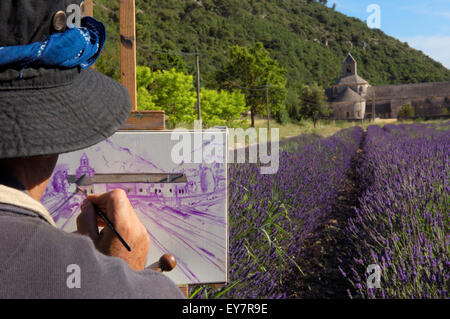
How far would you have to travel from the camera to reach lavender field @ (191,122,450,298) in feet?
6.60

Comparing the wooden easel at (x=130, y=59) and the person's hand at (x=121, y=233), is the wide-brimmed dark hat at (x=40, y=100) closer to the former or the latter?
the person's hand at (x=121, y=233)

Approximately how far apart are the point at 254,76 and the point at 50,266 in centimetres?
4159

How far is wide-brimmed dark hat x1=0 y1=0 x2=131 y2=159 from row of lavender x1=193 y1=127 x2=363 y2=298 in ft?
4.17

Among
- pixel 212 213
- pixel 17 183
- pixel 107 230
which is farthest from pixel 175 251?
pixel 17 183

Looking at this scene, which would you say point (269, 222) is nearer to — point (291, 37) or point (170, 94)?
point (170, 94)

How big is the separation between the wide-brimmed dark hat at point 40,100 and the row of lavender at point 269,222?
4.17ft

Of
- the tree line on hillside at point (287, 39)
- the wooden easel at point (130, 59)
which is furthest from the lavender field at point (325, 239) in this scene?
the tree line on hillside at point (287, 39)

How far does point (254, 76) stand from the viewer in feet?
135

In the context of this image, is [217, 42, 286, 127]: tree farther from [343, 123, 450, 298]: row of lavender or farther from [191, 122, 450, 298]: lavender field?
[343, 123, 450, 298]: row of lavender

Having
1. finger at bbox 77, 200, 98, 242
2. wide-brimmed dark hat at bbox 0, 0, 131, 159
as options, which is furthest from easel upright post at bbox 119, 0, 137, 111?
wide-brimmed dark hat at bbox 0, 0, 131, 159

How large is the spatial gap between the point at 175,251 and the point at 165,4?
81.0m

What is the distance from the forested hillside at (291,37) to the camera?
70250 millimetres

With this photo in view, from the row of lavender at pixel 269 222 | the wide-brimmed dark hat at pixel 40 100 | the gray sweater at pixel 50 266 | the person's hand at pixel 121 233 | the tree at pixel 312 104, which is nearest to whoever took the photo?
the gray sweater at pixel 50 266
